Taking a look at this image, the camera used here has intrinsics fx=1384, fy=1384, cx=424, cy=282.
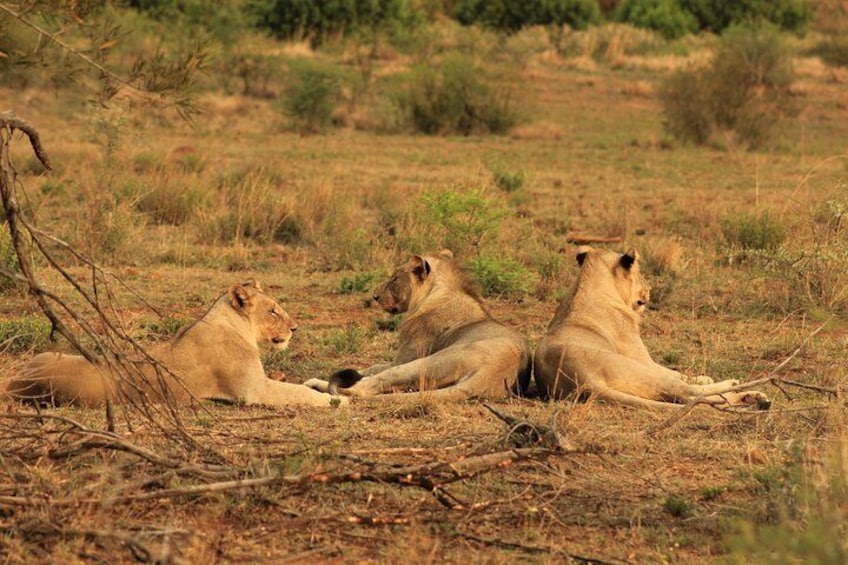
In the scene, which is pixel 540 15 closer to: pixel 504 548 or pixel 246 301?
pixel 246 301

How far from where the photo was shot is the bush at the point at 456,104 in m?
26.9

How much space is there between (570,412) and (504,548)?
1988 millimetres

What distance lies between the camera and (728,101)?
1023 inches

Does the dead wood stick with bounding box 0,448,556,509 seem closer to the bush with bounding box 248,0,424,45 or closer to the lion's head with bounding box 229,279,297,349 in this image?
the lion's head with bounding box 229,279,297,349

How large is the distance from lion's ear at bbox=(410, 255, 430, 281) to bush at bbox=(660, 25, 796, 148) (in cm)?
1727

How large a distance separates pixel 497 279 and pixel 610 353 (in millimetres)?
3904

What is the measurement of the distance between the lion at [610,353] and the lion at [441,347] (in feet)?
0.84

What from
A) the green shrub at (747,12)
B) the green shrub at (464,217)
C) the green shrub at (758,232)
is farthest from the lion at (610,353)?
the green shrub at (747,12)

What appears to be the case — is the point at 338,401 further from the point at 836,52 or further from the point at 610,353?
the point at 836,52

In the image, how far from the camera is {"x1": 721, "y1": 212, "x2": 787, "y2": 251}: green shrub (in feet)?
45.3

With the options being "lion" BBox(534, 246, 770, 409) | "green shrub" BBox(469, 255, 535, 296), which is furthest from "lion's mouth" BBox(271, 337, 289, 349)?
"green shrub" BBox(469, 255, 535, 296)

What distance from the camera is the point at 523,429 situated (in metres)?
6.40

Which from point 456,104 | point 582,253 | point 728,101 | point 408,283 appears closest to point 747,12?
point 728,101

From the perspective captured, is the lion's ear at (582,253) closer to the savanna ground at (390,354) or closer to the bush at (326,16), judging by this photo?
the savanna ground at (390,354)
